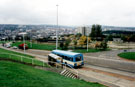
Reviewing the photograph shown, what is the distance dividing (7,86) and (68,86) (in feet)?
14.2

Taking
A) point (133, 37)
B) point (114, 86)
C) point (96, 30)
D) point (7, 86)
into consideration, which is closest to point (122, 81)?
point (114, 86)

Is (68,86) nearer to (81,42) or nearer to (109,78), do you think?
(109,78)

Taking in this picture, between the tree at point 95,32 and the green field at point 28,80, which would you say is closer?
the green field at point 28,80

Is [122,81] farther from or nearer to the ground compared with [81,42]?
nearer to the ground

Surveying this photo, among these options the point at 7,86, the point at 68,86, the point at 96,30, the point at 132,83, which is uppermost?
the point at 96,30

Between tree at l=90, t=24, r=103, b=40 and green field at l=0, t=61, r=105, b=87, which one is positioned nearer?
green field at l=0, t=61, r=105, b=87

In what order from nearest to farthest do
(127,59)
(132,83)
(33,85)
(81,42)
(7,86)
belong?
1. (7,86)
2. (33,85)
3. (132,83)
4. (127,59)
5. (81,42)

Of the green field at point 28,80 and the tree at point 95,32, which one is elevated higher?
the tree at point 95,32

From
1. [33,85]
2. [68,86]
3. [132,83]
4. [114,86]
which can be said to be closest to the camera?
[33,85]

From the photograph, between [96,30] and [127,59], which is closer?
[127,59]

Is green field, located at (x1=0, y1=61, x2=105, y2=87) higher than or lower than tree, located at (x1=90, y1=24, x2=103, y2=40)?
lower

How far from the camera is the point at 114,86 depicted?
44.4ft

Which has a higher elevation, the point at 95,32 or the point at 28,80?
the point at 95,32

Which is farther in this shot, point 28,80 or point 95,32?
point 95,32
